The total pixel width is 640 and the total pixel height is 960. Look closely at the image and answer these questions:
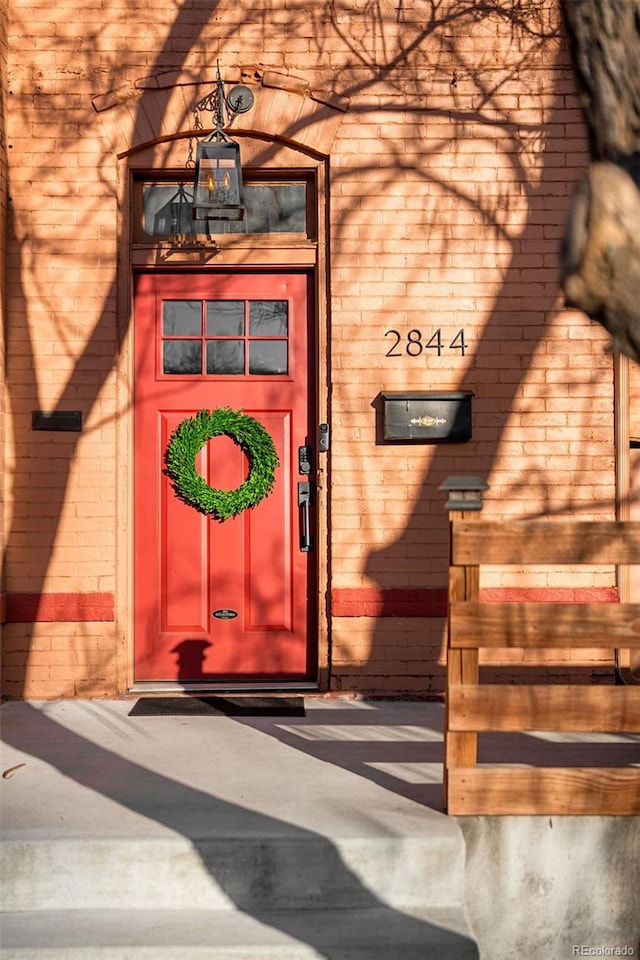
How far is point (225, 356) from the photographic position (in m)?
6.80

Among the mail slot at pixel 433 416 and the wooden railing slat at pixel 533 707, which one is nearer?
the wooden railing slat at pixel 533 707

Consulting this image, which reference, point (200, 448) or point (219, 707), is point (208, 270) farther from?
point (219, 707)

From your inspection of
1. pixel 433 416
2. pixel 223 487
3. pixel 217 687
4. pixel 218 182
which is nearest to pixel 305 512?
pixel 223 487

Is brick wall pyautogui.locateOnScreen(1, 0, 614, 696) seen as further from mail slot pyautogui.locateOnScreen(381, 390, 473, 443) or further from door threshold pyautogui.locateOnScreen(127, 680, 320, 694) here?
door threshold pyautogui.locateOnScreen(127, 680, 320, 694)

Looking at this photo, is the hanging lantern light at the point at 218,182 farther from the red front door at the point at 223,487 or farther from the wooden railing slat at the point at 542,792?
the wooden railing slat at the point at 542,792

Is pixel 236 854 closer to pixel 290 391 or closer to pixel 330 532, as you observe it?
pixel 330 532

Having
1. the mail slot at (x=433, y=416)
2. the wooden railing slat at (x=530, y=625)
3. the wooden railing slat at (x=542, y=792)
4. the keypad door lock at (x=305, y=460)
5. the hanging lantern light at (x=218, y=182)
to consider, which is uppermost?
the hanging lantern light at (x=218, y=182)

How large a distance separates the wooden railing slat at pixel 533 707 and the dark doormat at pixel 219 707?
215 centimetres

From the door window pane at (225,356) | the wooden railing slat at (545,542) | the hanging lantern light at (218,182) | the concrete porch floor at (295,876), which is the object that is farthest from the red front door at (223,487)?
the wooden railing slat at (545,542)

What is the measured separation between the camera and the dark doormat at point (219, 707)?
6059 millimetres

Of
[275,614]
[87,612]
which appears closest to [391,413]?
[275,614]

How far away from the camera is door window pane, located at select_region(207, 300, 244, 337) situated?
6.79m

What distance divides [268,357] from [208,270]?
0.68 m

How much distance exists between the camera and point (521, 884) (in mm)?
4016
